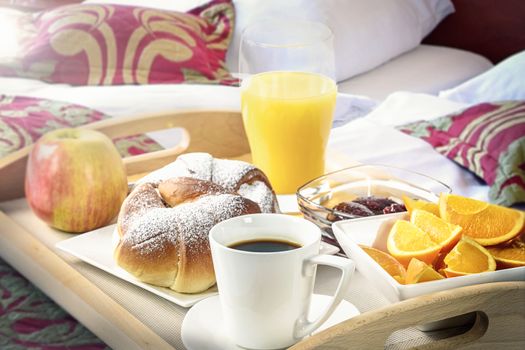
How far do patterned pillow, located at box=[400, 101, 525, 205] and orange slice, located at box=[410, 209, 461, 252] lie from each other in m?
0.70

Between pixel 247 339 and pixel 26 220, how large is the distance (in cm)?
44

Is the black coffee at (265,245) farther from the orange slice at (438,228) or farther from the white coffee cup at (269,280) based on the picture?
the orange slice at (438,228)

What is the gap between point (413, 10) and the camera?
7.74 feet

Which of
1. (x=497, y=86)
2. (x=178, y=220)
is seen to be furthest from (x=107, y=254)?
(x=497, y=86)

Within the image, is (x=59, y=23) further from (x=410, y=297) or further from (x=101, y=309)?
(x=410, y=297)

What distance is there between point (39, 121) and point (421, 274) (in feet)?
3.30

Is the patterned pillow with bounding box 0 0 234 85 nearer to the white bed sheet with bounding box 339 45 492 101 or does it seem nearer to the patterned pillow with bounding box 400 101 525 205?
the white bed sheet with bounding box 339 45 492 101

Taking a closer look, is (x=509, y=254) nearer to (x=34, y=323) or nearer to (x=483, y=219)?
(x=483, y=219)

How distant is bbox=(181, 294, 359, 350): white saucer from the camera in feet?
2.14

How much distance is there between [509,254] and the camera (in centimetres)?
75

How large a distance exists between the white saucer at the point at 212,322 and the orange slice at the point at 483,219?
0.51 ft

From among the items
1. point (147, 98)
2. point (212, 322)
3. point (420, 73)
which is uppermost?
point (212, 322)

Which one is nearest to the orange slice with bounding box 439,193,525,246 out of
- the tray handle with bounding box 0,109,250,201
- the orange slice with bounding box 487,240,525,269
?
the orange slice with bounding box 487,240,525,269

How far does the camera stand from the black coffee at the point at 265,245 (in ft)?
2.13
